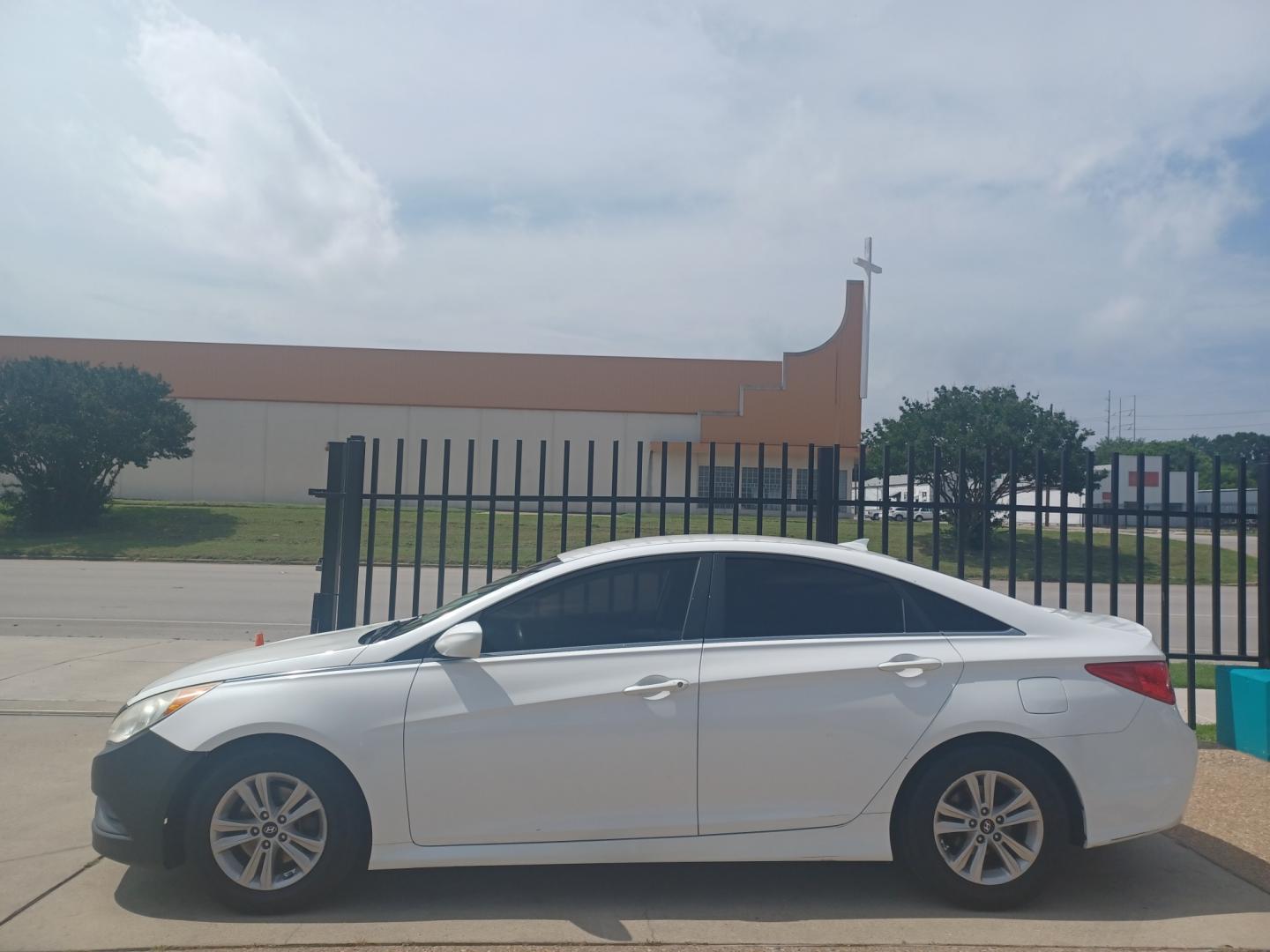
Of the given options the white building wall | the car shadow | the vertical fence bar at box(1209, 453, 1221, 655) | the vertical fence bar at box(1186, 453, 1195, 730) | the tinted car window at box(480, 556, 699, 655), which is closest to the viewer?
the car shadow

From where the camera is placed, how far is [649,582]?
4969mm

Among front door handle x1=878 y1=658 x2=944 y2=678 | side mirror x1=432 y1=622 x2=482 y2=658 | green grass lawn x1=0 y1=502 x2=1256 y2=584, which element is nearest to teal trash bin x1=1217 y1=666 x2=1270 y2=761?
front door handle x1=878 y1=658 x2=944 y2=678

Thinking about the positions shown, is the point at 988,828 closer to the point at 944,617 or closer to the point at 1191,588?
the point at 944,617

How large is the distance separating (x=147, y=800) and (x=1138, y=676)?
14.0 feet

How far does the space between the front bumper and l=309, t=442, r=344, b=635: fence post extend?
3097 millimetres

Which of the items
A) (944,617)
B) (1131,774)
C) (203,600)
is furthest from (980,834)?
(203,600)

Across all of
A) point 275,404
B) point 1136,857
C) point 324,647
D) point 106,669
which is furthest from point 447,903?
point 275,404

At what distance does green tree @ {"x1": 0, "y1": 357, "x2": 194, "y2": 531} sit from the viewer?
1165 inches

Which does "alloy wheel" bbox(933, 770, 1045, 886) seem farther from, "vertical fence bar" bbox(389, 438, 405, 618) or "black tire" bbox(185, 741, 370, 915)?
"vertical fence bar" bbox(389, 438, 405, 618)

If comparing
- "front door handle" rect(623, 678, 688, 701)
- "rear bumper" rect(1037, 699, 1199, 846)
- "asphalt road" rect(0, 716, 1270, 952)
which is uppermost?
"front door handle" rect(623, 678, 688, 701)

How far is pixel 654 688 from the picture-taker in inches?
178

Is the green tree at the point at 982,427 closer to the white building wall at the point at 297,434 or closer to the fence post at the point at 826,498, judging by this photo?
the white building wall at the point at 297,434

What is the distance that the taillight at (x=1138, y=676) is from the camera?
468 centimetres

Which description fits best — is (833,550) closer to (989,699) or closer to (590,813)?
(989,699)
